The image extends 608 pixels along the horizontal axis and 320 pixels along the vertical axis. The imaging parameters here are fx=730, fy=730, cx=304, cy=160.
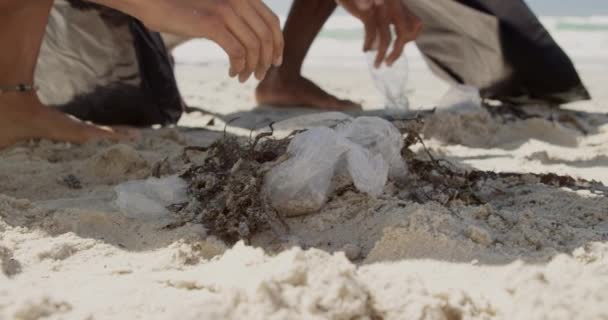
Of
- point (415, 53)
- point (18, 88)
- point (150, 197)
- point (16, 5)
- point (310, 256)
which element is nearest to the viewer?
point (310, 256)

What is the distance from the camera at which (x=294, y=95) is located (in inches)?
112

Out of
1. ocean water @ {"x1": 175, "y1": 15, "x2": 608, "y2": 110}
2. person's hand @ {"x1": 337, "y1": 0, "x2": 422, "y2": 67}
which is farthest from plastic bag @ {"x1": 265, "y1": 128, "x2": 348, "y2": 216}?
ocean water @ {"x1": 175, "y1": 15, "x2": 608, "y2": 110}

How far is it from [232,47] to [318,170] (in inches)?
12.5

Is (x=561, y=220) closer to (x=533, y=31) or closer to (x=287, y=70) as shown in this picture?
(x=533, y=31)

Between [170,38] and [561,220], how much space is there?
2.01 m

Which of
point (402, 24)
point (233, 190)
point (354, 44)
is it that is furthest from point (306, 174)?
point (354, 44)

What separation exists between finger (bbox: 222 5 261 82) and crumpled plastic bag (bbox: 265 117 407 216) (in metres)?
0.21

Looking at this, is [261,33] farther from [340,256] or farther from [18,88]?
[18,88]

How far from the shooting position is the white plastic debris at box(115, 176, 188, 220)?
1.28m

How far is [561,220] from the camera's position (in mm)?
1245

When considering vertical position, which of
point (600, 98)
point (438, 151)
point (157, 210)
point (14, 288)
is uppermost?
point (14, 288)

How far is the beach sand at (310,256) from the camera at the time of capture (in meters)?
0.86

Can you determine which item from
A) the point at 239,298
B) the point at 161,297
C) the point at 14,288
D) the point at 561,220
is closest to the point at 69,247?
the point at 14,288

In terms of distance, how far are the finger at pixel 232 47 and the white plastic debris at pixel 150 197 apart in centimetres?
25
